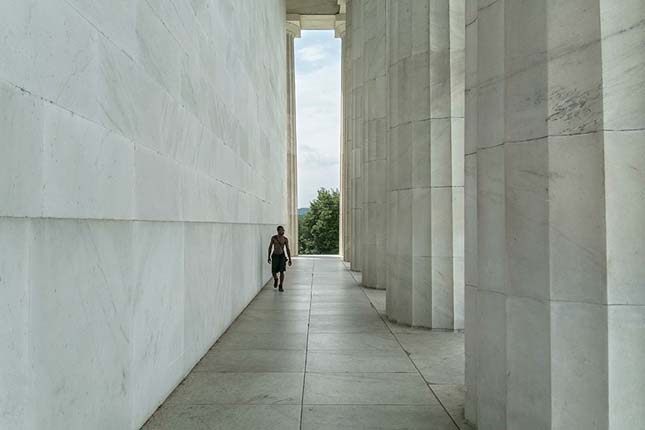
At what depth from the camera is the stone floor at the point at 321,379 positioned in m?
6.14

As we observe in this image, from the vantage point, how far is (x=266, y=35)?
19.3 metres

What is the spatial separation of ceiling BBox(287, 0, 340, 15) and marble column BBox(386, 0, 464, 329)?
A: 25306mm

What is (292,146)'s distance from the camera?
37719mm

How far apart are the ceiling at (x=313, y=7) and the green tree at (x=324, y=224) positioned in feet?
120

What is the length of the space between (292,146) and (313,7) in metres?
8.84

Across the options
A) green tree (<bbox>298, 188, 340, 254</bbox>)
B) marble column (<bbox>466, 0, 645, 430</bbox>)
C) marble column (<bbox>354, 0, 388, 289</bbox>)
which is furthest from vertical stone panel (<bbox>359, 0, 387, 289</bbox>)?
green tree (<bbox>298, 188, 340, 254</bbox>)

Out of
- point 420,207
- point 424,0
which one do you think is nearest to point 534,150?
point 420,207

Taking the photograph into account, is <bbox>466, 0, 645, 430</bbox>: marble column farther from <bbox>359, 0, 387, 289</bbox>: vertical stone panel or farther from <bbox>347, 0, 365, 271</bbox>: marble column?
<bbox>347, 0, 365, 271</bbox>: marble column

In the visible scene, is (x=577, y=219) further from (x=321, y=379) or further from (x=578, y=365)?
(x=321, y=379)

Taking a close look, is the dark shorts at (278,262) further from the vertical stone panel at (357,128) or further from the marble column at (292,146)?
the marble column at (292,146)

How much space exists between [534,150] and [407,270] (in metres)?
7.47

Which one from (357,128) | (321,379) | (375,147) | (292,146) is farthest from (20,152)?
(292,146)

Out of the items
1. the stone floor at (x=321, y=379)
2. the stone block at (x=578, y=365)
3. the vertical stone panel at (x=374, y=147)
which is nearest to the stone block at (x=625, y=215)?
the stone block at (x=578, y=365)

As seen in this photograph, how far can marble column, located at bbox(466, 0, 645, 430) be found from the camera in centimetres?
416
